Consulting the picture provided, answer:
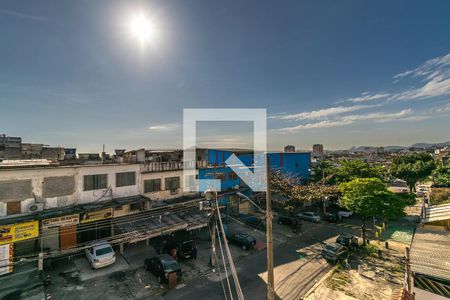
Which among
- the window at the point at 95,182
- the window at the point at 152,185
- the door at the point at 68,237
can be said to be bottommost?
the door at the point at 68,237

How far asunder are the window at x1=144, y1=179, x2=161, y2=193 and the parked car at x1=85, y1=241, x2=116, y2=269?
699cm

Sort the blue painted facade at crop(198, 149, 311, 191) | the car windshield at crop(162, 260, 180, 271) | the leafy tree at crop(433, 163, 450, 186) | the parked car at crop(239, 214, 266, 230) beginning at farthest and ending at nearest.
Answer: the leafy tree at crop(433, 163, 450, 186), the blue painted facade at crop(198, 149, 311, 191), the parked car at crop(239, 214, 266, 230), the car windshield at crop(162, 260, 180, 271)

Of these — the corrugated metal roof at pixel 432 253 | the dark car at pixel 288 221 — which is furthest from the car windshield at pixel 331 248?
the dark car at pixel 288 221

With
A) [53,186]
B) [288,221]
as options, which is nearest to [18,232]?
[53,186]

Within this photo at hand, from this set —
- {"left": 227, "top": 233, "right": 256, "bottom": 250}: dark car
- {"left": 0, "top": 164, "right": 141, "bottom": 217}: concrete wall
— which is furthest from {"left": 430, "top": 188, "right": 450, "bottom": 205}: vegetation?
{"left": 0, "top": 164, "right": 141, "bottom": 217}: concrete wall

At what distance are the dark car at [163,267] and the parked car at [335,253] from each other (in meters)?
13.4

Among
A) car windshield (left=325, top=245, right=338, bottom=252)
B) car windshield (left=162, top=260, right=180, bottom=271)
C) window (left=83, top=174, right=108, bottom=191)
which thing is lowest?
car windshield (left=325, top=245, right=338, bottom=252)

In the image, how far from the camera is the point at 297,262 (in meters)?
20.9

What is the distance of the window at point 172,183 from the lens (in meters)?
27.5

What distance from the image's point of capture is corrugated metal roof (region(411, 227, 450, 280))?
1087 cm

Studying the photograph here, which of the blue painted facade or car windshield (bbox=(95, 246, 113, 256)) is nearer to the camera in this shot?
car windshield (bbox=(95, 246, 113, 256))

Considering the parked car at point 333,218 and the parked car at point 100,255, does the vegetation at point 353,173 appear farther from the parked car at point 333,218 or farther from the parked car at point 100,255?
the parked car at point 100,255

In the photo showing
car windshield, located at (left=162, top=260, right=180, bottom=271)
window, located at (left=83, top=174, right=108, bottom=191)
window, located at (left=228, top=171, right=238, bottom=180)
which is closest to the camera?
car windshield, located at (left=162, top=260, right=180, bottom=271)

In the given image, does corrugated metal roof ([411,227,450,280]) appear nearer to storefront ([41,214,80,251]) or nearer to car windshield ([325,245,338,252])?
car windshield ([325,245,338,252])
